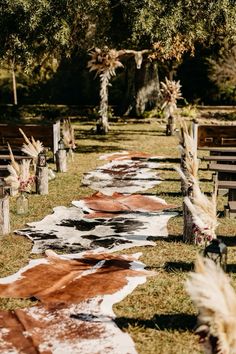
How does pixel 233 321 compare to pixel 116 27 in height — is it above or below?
below

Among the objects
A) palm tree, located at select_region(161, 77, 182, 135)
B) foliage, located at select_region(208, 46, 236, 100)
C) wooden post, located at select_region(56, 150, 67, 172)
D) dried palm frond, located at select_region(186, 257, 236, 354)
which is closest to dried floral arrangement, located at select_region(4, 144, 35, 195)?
wooden post, located at select_region(56, 150, 67, 172)

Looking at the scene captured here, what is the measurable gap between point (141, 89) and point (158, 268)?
834 inches

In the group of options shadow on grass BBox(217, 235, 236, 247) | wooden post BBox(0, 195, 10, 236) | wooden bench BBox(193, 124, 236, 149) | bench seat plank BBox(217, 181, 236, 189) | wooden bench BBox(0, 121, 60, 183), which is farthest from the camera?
wooden bench BBox(0, 121, 60, 183)

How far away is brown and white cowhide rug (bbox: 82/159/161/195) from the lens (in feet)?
39.3

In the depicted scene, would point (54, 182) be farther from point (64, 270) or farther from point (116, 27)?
point (116, 27)

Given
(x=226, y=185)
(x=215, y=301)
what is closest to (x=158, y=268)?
(x=226, y=185)

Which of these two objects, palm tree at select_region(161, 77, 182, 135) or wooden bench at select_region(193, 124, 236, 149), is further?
palm tree at select_region(161, 77, 182, 135)

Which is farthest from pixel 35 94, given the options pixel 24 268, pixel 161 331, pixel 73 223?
pixel 161 331

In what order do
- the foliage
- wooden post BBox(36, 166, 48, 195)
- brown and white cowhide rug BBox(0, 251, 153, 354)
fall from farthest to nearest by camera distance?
the foliage < wooden post BBox(36, 166, 48, 195) < brown and white cowhide rug BBox(0, 251, 153, 354)

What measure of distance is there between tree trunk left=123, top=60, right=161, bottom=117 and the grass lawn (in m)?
13.6

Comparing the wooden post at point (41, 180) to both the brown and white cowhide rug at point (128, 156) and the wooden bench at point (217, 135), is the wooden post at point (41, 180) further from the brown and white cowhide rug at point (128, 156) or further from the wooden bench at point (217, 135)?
the wooden bench at point (217, 135)

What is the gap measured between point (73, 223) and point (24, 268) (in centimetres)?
224

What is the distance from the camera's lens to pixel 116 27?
17.4 metres

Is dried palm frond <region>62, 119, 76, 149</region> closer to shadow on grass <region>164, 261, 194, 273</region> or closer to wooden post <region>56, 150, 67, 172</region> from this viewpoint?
wooden post <region>56, 150, 67, 172</region>
